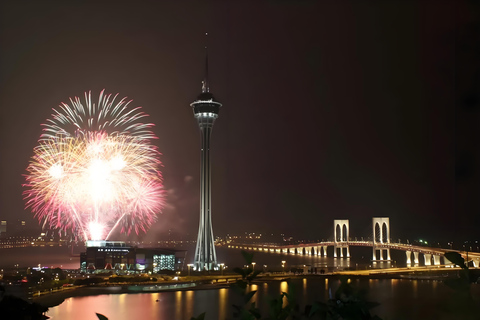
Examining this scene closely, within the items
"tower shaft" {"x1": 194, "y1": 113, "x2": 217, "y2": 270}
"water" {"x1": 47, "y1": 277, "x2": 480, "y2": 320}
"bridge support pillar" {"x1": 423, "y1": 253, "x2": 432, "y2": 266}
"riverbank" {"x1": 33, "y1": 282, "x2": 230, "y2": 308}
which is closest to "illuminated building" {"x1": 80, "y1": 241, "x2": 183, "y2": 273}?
"tower shaft" {"x1": 194, "y1": 113, "x2": 217, "y2": 270}

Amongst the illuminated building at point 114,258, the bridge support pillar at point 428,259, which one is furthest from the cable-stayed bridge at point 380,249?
the illuminated building at point 114,258

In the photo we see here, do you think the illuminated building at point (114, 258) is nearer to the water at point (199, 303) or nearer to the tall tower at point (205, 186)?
the tall tower at point (205, 186)

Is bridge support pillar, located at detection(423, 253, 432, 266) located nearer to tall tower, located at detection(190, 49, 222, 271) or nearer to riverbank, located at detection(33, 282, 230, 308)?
tall tower, located at detection(190, 49, 222, 271)

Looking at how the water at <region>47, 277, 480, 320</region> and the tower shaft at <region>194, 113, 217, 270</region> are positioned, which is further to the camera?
the tower shaft at <region>194, 113, 217, 270</region>

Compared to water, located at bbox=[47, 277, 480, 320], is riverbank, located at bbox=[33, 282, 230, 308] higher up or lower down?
higher up

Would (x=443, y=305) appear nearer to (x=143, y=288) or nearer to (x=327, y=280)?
(x=143, y=288)

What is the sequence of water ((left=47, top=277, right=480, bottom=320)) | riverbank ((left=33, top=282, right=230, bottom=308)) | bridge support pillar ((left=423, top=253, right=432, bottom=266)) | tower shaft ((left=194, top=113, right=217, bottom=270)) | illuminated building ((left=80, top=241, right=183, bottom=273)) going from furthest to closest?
1. bridge support pillar ((left=423, top=253, right=432, bottom=266))
2. illuminated building ((left=80, top=241, right=183, bottom=273))
3. tower shaft ((left=194, top=113, right=217, bottom=270))
4. riverbank ((left=33, top=282, right=230, bottom=308))
5. water ((left=47, top=277, right=480, bottom=320))

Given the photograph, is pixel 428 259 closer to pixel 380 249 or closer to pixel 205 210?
pixel 380 249

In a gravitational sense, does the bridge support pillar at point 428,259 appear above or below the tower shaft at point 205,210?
below

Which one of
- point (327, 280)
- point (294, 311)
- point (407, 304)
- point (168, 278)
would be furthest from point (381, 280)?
point (294, 311)
